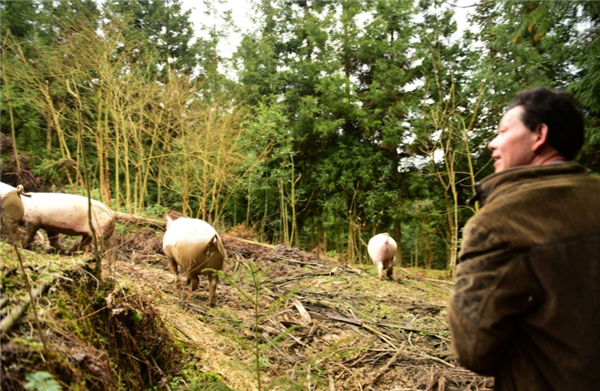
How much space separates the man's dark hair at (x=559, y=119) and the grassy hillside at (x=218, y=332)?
1474 mm

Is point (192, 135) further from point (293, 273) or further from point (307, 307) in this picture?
point (307, 307)

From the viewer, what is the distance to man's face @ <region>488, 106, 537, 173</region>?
143 cm

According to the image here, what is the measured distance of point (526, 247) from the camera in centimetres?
125

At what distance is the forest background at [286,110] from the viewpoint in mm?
10320

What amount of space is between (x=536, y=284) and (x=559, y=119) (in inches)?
22.4

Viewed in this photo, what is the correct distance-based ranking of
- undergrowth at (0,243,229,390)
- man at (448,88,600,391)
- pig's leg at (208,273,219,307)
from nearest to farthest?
man at (448,88,600,391) → undergrowth at (0,243,229,390) → pig's leg at (208,273,219,307)

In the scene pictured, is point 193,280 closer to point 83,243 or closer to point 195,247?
point 195,247

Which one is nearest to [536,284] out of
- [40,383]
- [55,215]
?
[40,383]

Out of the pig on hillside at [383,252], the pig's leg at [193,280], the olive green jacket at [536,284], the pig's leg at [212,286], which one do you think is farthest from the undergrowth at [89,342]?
the pig on hillside at [383,252]

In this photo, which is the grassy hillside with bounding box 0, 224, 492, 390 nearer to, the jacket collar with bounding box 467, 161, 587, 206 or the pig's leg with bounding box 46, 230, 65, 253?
the pig's leg with bounding box 46, 230, 65, 253

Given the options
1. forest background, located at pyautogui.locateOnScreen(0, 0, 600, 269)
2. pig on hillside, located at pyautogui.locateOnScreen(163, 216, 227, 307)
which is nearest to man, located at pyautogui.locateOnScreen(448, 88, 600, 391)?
pig on hillside, located at pyautogui.locateOnScreen(163, 216, 227, 307)

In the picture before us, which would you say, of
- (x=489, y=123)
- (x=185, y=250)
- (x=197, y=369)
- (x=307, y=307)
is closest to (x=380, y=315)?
(x=307, y=307)

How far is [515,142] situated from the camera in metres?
1.45

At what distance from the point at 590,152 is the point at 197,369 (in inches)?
306
